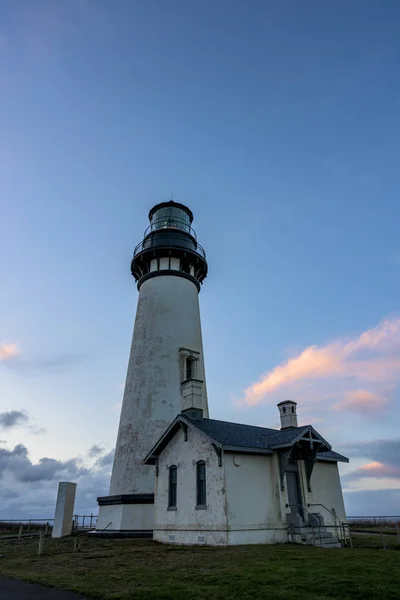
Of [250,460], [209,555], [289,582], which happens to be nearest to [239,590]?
[289,582]

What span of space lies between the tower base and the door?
7.17 m

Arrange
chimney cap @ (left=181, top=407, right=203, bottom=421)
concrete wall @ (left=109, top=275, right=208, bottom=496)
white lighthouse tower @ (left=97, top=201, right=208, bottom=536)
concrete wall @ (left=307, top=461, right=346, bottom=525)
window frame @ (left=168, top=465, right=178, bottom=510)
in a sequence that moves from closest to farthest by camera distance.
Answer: window frame @ (left=168, top=465, right=178, bottom=510), chimney cap @ (left=181, top=407, right=203, bottom=421), concrete wall @ (left=307, top=461, right=346, bottom=525), white lighthouse tower @ (left=97, top=201, right=208, bottom=536), concrete wall @ (left=109, top=275, right=208, bottom=496)

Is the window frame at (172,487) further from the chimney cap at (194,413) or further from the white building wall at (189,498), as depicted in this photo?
the chimney cap at (194,413)

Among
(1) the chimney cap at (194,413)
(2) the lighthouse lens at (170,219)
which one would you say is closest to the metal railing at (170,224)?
(2) the lighthouse lens at (170,219)

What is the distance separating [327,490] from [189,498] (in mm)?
8029

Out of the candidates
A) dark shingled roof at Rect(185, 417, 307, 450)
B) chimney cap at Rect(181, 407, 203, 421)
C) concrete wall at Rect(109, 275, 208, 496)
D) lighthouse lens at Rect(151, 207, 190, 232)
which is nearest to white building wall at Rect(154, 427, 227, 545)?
dark shingled roof at Rect(185, 417, 307, 450)

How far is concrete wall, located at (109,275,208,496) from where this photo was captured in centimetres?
2297

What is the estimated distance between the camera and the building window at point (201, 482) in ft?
59.7

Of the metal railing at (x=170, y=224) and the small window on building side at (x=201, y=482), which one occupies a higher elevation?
the metal railing at (x=170, y=224)

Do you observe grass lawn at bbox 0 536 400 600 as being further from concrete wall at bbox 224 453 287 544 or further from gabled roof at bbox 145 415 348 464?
gabled roof at bbox 145 415 348 464

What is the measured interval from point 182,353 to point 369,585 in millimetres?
17756

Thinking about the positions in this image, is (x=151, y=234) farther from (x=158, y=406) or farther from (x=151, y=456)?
(x=151, y=456)

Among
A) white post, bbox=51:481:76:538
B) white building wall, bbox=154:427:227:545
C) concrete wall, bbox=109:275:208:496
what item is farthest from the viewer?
white post, bbox=51:481:76:538

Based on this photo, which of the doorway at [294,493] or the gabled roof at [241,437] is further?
the doorway at [294,493]
